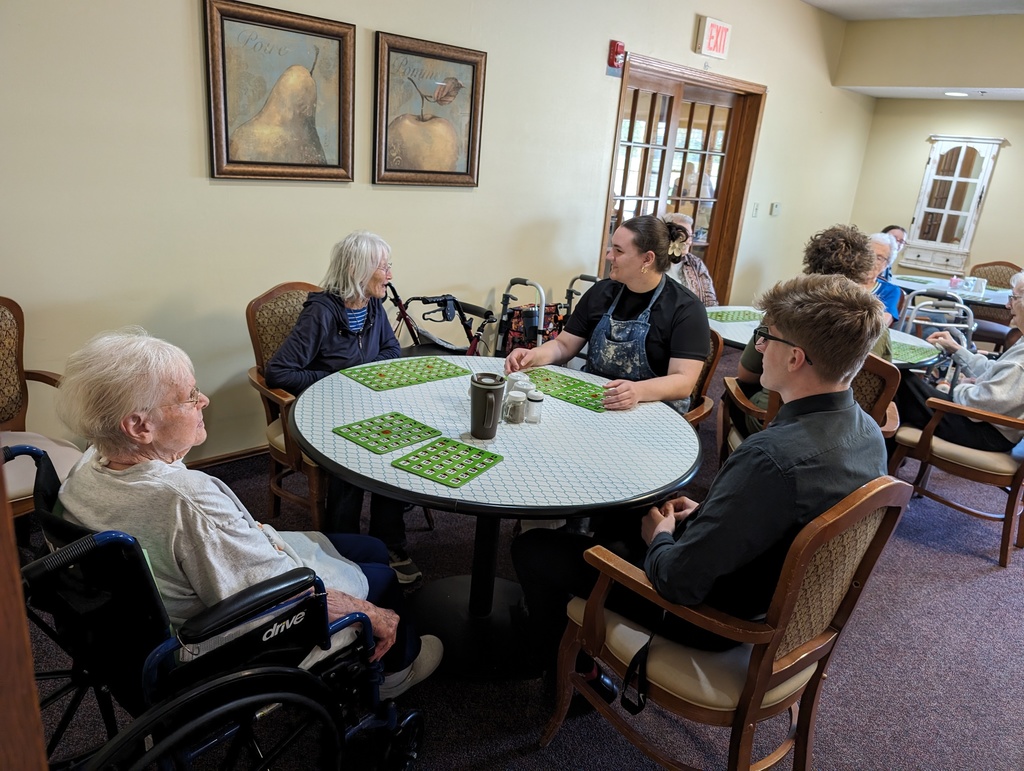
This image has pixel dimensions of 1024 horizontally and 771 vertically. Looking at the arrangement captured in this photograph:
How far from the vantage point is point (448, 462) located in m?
1.58

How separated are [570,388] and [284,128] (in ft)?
5.51

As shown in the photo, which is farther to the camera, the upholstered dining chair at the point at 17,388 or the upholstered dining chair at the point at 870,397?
the upholstered dining chair at the point at 870,397

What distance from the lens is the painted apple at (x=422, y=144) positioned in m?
3.18

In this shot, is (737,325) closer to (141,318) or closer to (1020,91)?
(141,318)

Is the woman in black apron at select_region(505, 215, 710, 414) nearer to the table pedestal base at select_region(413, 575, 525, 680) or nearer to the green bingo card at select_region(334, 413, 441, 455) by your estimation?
the green bingo card at select_region(334, 413, 441, 455)

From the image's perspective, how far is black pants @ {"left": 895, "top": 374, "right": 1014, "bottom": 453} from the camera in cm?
269

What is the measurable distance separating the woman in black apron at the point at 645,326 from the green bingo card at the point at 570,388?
74 mm

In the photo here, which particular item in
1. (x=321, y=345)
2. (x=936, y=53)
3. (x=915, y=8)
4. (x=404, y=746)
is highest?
(x=915, y=8)

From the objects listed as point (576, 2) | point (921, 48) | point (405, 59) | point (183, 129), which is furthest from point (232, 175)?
point (921, 48)

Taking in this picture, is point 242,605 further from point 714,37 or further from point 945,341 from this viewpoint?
point 714,37

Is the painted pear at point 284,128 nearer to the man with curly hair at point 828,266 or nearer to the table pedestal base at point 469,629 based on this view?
the table pedestal base at point 469,629

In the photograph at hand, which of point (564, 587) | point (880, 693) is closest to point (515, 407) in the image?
point (564, 587)

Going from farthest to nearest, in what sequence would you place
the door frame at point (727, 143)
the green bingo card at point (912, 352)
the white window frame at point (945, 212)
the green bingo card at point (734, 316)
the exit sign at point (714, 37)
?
the white window frame at point (945, 212) → the exit sign at point (714, 37) → the door frame at point (727, 143) → the green bingo card at point (734, 316) → the green bingo card at point (912, 352)

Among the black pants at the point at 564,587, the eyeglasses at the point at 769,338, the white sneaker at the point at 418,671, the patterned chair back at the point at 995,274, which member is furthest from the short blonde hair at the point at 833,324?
the patterned chair back at the point at 995,274
